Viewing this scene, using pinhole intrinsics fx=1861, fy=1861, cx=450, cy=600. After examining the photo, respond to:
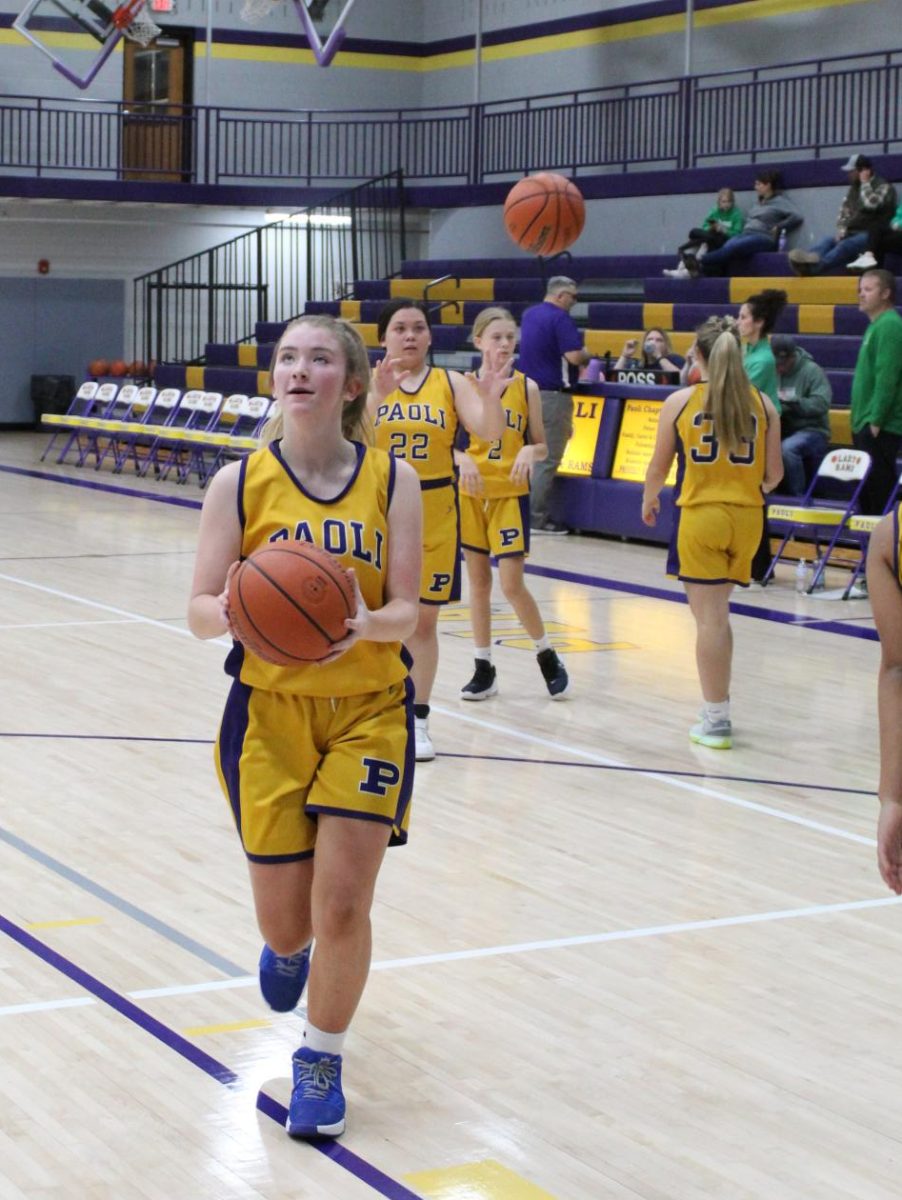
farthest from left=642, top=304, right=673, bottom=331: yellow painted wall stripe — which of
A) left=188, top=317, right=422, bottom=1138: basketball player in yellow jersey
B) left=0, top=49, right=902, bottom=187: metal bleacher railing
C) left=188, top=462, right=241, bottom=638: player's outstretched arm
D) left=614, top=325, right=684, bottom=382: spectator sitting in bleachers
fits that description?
left=188, top=462, right=241, bottom=638: player's outstretched arm

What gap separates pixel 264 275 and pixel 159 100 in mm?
3130

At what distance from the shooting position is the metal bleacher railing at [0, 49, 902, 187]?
60.8 feet

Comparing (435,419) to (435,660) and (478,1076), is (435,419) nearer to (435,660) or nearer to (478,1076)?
(435,660)

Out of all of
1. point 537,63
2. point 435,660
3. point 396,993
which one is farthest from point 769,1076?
point 537,63

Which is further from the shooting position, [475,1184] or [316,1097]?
[316,1097]

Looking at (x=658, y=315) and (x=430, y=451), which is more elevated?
(x=658, y=315)

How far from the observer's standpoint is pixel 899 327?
430 inches

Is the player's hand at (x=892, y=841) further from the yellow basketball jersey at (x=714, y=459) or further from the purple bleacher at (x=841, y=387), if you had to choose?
the purple bleacher at (x=841, y=387)

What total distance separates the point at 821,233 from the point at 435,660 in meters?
11.7

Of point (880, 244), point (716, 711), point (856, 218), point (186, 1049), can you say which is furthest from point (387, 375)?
point (856, 218)

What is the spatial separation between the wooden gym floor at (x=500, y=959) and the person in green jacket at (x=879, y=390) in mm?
2899

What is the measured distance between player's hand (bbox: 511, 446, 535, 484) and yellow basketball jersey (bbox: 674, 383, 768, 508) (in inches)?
26.3

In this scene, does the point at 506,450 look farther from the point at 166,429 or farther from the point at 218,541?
the point at 166,429

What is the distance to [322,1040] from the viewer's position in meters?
3.55
